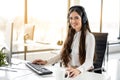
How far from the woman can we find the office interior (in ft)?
6.49

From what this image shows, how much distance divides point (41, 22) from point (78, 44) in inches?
145

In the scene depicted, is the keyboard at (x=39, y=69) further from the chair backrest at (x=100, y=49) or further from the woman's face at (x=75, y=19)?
the chair backrest at (x=100, y=49)

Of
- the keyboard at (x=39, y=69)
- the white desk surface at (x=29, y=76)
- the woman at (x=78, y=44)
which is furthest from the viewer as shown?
the woman at (x=78, y=44)

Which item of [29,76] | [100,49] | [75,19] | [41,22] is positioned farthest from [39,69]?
[41,22]

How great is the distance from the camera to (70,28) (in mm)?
2139

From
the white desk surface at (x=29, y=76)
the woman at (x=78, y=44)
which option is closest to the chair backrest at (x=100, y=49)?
the woman at (x=78, y=44)

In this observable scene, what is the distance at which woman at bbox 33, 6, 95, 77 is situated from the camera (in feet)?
6.23

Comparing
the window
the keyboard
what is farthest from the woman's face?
the window

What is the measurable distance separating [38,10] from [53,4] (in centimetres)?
47

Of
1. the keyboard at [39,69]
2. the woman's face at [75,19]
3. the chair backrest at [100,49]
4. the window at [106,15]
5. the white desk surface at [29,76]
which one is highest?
the window at [106,15]

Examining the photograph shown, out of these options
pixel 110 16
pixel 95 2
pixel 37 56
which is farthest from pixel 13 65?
pixel 110 16

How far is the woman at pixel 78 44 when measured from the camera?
6.23 feet

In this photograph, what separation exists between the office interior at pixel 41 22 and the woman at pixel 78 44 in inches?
77.8

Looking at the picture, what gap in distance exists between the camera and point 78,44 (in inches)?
79.7
